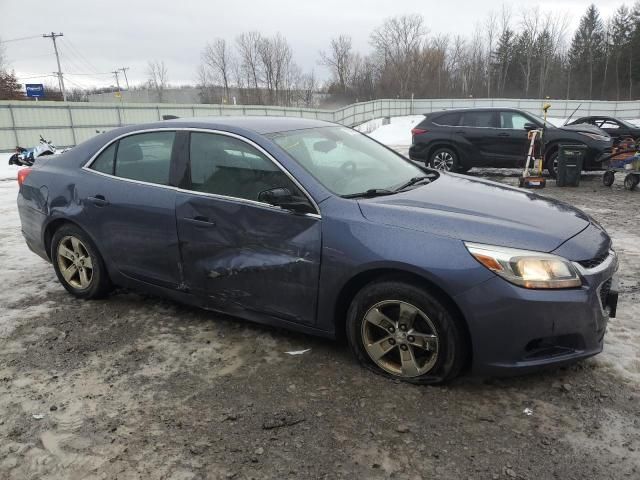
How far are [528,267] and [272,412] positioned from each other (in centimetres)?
161

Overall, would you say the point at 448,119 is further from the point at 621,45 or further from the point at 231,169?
the point at 621,45

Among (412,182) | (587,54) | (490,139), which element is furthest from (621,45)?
(412,182)

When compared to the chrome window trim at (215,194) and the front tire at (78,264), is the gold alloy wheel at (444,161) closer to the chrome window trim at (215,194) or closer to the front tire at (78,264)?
the chrome window trim at (215,194)

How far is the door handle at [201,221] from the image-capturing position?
11.4ft

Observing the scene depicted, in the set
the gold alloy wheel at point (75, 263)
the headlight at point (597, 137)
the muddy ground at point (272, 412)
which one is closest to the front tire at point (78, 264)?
the gold alloy wheel at point (75, 263)

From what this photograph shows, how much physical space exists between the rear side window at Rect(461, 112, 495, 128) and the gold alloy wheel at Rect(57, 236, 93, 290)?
9.79m

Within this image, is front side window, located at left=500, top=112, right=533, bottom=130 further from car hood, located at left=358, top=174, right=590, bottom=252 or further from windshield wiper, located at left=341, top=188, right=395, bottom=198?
windshield wiper, located at left=341, top=188, right=395, bottom=198

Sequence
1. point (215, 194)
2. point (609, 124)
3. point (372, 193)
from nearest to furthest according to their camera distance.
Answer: point (372, 193)
point (215, 194)
point (609, 124)

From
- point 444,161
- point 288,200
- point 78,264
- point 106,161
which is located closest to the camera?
point 288,200

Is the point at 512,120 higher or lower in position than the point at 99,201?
higher

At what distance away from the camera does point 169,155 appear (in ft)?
12.5

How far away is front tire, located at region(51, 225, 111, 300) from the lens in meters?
4.25

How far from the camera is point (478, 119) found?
38.8 feet

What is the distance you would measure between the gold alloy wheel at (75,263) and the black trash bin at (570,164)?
31.4ft
